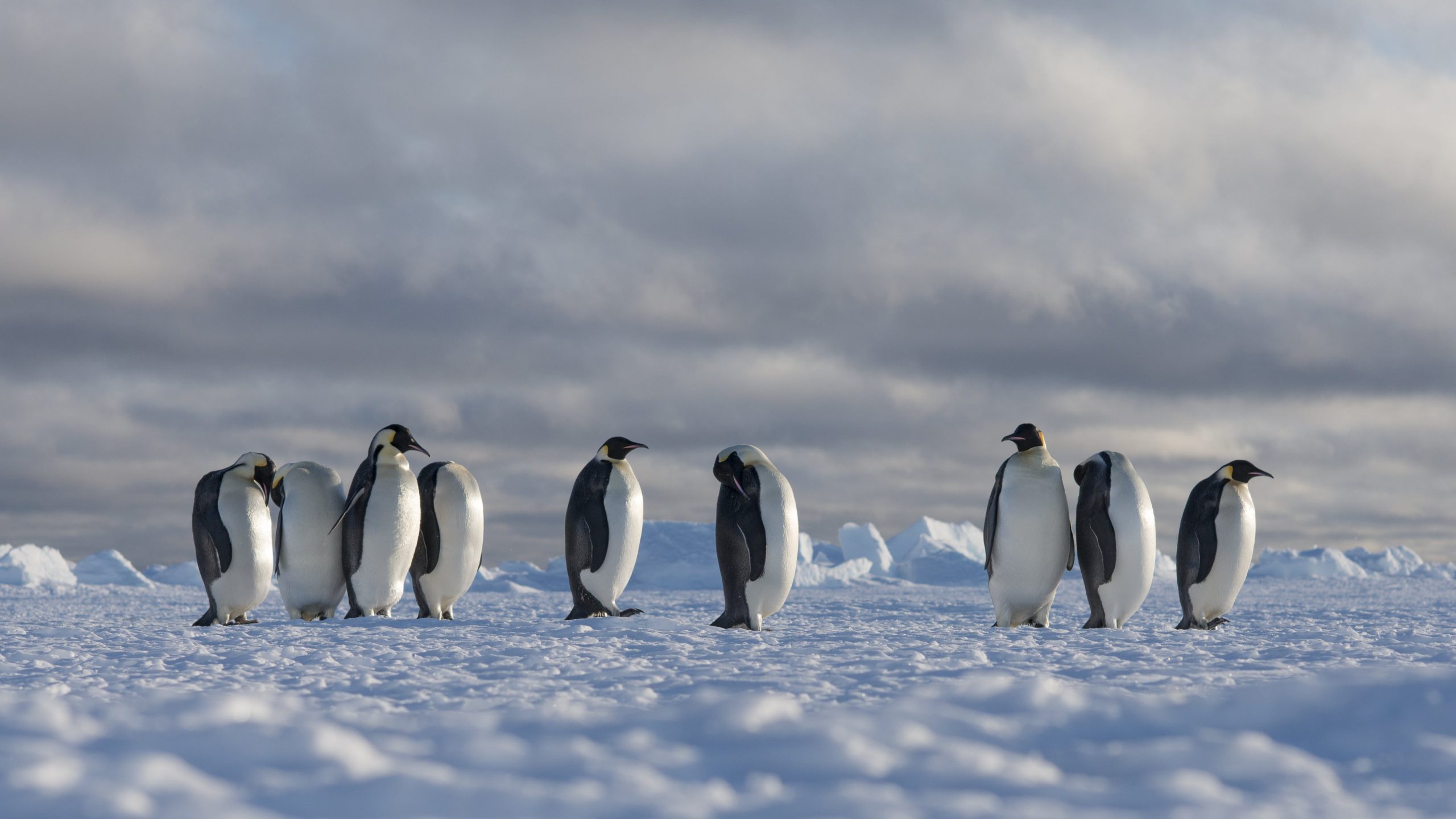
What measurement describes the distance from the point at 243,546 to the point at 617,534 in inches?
112

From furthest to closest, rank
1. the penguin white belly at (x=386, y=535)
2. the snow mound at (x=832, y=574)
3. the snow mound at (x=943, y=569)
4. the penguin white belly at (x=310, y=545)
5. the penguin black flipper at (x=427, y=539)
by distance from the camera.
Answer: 1. the snow mound at (x=943, y=569)
2. the snow mound at (x=832, y=574)
3. the penguin black flipper at (x=427, y=539)
4. the penguin white belly at (x=310, y=545)
5. the penguin white belly at (x=386, y=535)

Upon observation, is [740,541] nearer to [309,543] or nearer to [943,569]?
[309,543]

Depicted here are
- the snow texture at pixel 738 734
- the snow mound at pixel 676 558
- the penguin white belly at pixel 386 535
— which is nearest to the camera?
the snow texture at pixel 738 734

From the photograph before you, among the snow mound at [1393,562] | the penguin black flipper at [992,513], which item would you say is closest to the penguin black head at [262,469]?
the penguin black flipper at [992,513]

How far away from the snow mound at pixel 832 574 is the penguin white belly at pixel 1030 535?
16.4 m

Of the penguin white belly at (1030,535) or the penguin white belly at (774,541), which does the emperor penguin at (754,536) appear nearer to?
the penguin white belly at (774,541)

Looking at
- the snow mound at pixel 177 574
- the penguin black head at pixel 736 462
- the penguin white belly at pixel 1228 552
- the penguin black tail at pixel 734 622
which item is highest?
the penguin black head at pixel 736 462

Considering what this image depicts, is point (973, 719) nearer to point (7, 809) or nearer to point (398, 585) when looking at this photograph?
point (7, 809)

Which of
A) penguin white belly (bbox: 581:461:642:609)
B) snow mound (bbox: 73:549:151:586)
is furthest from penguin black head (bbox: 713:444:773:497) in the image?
snow mound (bbox: 73:549:151:586)

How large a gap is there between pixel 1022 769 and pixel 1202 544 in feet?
19.7

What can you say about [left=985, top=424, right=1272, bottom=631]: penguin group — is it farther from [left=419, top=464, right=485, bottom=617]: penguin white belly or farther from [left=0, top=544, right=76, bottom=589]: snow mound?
[left=0, top=544, right=76, bottom=589]: snow mound

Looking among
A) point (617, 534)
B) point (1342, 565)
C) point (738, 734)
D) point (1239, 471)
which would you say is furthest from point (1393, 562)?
point (738, 734)

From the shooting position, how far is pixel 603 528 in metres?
8.24

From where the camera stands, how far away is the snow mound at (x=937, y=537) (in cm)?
3191
